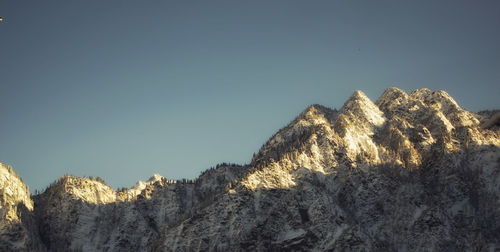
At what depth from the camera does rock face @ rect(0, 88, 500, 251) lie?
157 meters

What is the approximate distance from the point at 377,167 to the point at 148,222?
90.3 meters

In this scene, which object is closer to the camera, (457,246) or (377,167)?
(457,246)

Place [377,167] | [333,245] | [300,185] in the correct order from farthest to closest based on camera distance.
→ [377,167]
[300,185]
[333,245]

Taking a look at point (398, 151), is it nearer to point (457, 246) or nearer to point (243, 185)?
point (457, 246)

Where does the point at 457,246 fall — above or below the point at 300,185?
below

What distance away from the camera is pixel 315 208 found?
16238 cm

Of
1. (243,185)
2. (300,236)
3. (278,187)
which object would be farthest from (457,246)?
(243,185)

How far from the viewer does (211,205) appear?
568 feet

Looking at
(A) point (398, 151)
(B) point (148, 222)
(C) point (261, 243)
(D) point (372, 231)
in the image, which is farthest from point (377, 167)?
(B) point (148, 222)

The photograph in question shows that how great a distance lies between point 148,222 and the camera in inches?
7574

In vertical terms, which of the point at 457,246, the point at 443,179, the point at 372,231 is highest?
the point at 443,179

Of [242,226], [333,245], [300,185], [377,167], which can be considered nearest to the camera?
[333,245]

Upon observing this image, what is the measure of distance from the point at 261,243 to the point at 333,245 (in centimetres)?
2222

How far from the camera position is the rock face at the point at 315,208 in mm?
157000
